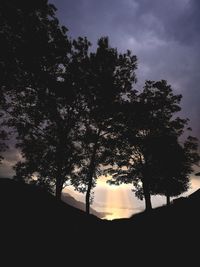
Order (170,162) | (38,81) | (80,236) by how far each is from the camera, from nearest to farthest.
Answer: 1. (80,236)
2. (38,81)
3. (170,162)

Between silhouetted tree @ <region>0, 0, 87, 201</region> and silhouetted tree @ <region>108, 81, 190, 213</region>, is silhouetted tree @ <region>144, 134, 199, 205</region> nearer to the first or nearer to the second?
silhouetted tree @ <region>108, 81, 190, 213</region>

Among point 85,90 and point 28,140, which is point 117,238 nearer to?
point 85,90

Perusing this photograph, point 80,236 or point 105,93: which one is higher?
point 105,93

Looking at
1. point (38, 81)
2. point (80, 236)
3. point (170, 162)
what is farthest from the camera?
point (170, 162)

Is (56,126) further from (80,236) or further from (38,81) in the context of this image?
(80,236)

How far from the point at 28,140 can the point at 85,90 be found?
9502mm

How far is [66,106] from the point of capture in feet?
87.2

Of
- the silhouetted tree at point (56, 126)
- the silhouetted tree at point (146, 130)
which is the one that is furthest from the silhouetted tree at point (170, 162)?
the silhouetted tree at point (56, 126)

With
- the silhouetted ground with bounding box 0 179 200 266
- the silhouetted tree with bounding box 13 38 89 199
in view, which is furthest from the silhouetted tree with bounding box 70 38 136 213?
the silhouetted ground with bounding box 0 179 200 266

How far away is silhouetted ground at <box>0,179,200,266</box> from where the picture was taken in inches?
433

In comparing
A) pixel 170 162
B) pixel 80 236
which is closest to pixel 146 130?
pixel 170 162

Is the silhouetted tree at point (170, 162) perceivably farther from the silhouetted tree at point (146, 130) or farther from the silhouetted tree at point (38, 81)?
the silhouetted tree at point (38, 81)

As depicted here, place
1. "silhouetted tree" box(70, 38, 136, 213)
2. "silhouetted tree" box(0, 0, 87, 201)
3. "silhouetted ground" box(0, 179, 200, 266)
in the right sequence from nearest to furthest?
"silhouetted ground" box(0, 179, 200, 266), "silhouetted tree" box(0, 0, 87, 201), "silhouetted tree" box(70, 38, 136, 213)

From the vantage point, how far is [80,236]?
13547 millimetres
